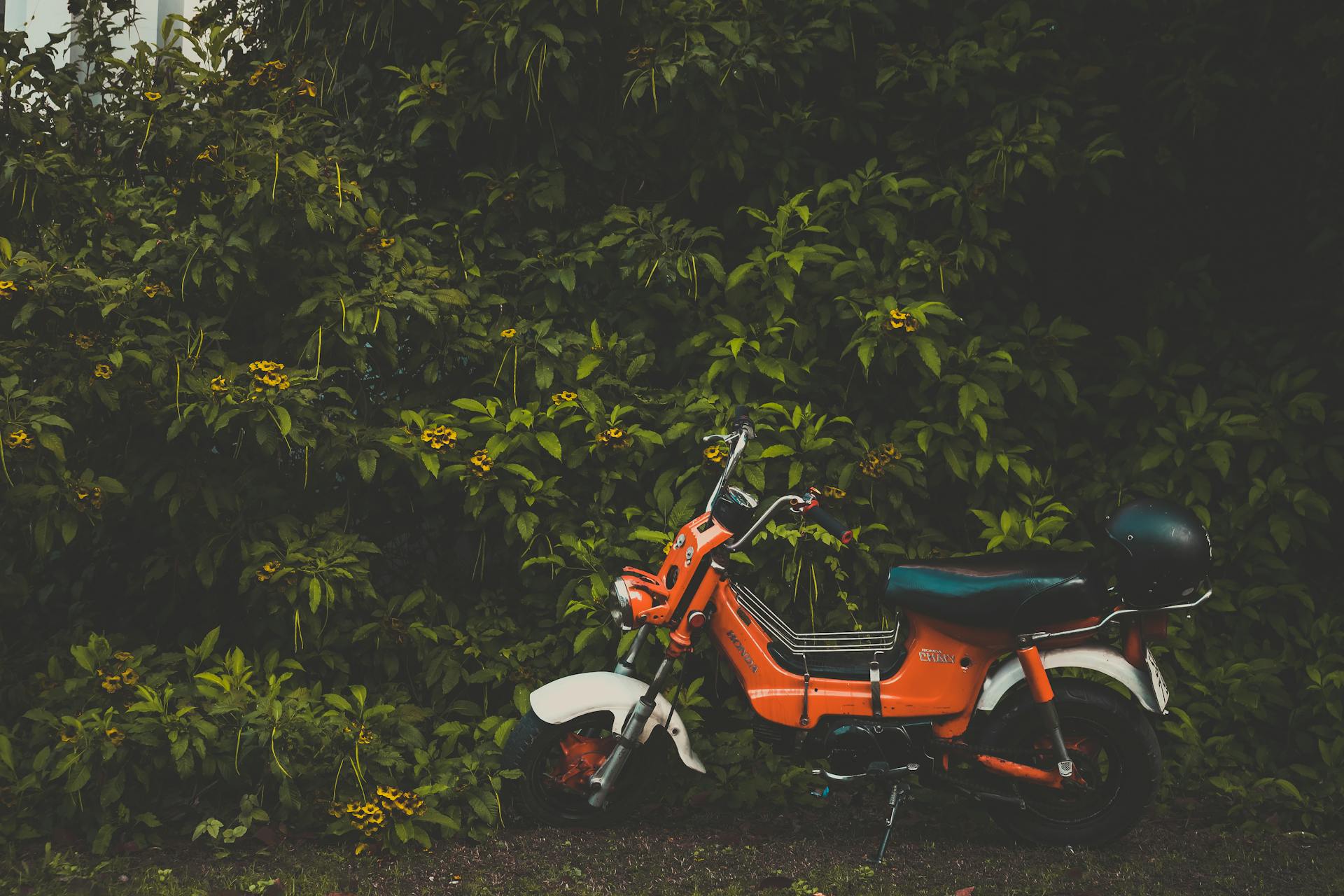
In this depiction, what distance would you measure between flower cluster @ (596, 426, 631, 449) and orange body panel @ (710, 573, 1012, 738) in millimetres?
724

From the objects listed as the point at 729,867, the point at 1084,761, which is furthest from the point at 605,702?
the point at 1084,761

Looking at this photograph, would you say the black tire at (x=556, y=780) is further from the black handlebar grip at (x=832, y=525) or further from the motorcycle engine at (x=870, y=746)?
the black handlebar grip at (x=832, y=525)

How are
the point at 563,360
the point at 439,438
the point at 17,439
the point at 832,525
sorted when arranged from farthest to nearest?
the point at 563,360
the point at 439,438
the point at 17,439
the point at 832,525

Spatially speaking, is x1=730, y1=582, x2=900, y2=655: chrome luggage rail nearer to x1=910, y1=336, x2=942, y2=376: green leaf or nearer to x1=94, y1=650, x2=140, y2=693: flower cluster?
x1=910, y1=336, x2=942, y2=376: green leaf

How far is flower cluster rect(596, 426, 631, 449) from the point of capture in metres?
4.32

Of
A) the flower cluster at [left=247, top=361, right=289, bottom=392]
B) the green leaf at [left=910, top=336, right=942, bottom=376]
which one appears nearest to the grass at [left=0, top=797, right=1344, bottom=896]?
the flower cluster at [left=247, top=361, right=289, bottom=392]

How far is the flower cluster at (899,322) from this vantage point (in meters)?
4.32

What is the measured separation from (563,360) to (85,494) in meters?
1.75

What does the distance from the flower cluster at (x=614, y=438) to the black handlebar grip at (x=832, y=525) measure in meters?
0.95

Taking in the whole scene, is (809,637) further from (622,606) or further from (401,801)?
(401,801)

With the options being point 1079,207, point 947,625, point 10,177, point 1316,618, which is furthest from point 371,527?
point 1316,618

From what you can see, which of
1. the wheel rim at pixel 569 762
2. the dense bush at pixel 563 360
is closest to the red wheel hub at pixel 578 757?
the wheel rim at pixel 569 762

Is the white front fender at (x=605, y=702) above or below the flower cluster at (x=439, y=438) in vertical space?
below

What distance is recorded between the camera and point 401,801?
3850 mm
